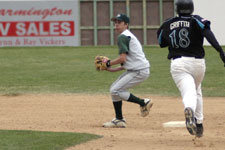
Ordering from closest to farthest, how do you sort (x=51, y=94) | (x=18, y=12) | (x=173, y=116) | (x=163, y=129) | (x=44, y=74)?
(x=163, y=129) < (x=173, y=116) < (x=51, y=94) < (x=44, y=74) < (x=18, y=12)

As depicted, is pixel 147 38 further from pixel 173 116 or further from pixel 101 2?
pixel 173 116

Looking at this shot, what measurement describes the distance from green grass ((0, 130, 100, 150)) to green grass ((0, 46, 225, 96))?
6.30m

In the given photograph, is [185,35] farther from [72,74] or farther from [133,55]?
[72,74]

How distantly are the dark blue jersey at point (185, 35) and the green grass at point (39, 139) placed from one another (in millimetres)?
1629

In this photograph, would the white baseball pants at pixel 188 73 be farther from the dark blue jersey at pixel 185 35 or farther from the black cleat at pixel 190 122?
the black cleat at pixel 190 122

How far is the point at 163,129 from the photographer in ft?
30.5

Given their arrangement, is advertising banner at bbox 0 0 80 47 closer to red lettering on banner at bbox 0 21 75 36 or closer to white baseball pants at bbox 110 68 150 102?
red lettering on banner at bbox 0 21 75 36

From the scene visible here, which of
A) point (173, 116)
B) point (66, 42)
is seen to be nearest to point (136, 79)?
point (173, 116)

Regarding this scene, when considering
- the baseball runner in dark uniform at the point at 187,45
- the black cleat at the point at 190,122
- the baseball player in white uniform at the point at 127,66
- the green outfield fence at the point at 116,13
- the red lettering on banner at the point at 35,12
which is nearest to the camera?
the black cleat at the point at 190,122

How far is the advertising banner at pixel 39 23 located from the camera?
97.6 feet

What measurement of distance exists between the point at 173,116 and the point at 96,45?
20171mm

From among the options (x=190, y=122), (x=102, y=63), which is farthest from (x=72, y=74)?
(x=190, y=122)

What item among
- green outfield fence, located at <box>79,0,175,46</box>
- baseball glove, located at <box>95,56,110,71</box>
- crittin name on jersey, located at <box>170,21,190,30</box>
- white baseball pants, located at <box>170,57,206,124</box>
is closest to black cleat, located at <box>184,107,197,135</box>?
white baseball pants, located at <box>170,57,206,124</box>

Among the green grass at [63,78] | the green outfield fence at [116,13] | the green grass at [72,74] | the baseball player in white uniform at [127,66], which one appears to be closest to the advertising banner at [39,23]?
the green outfield fence at [116,13]
